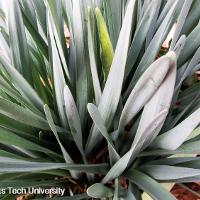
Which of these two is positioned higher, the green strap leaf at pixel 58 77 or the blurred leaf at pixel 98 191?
the green strap leaf at pixel 58 77

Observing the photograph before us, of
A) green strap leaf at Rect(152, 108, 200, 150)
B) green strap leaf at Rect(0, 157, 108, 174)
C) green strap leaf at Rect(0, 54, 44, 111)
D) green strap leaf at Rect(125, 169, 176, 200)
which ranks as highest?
green strap leaf at Rect(0, 54, 44, 111)

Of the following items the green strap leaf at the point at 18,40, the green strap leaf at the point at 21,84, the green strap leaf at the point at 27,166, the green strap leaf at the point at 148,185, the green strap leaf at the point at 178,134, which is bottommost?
the green strap leaf at the point at 148,185

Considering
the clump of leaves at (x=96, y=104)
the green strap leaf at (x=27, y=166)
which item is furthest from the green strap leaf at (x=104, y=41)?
the green strap leaf at (x=27, y=166)

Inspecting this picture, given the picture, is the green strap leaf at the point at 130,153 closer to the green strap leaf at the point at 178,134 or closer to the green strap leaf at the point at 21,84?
the green strap leaf at the point at 178,134

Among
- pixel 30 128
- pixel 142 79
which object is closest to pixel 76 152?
pixel 30 128

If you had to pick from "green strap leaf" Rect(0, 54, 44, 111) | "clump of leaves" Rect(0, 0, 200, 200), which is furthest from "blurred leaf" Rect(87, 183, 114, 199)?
"green strap leaf" Rect(0, 54, 44, 111)

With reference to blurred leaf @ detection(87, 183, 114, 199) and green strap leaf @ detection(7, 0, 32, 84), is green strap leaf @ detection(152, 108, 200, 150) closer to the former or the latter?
blurred leaf @ detection(87, 183, 114, 199)

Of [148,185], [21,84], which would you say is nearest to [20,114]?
[21,84]

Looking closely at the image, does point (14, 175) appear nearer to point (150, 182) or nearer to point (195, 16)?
point (150, 182)
